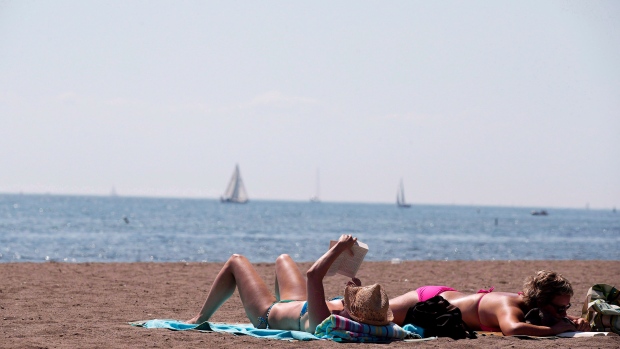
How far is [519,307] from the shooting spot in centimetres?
Answer: 654

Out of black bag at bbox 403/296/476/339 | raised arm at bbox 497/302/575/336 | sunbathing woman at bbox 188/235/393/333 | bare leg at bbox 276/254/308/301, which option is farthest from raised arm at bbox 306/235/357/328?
raised arm at bbox 497/302/575/336

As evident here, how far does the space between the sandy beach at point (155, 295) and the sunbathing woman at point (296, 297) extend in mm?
278

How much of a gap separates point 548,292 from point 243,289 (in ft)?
8.39

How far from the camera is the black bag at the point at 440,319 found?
262 inches

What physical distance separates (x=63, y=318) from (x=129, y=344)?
2159 mm

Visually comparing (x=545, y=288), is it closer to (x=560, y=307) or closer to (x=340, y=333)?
(x=560, y=307)

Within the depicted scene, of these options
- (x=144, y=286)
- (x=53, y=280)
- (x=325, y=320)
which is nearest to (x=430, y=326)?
(x=325, y=320)

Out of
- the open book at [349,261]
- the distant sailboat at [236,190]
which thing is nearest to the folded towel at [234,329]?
the open book at [349,261]

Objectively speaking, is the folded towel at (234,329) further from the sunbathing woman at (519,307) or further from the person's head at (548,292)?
the person's head at (548,292)

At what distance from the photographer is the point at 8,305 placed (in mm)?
9242

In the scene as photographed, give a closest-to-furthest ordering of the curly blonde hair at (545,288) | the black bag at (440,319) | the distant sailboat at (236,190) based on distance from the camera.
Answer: the curly blonde hair at (545,288) < the black bag at (440,319) < the distant sailboat at (236,190)

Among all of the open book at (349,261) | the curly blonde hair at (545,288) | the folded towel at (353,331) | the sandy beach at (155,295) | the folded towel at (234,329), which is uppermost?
the open book at (349,261)

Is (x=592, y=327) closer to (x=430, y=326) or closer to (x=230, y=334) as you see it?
(x=430, y=326)

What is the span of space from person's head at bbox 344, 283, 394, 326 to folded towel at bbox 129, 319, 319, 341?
0.39 m
